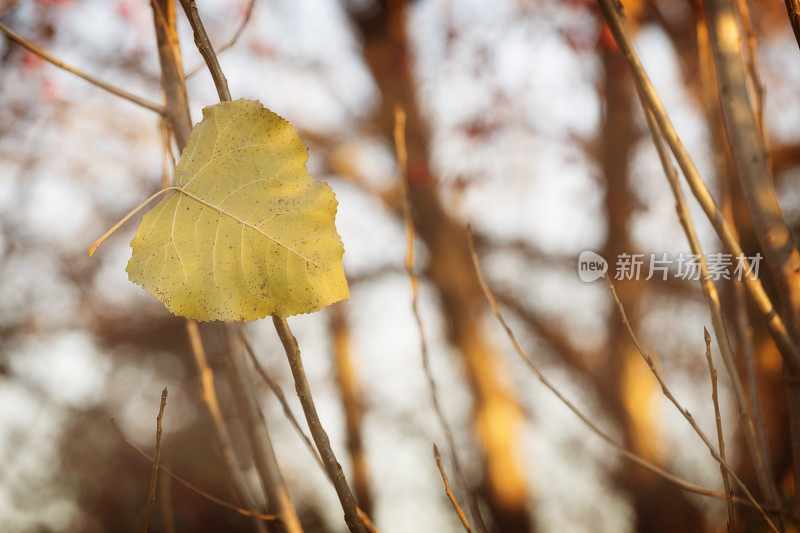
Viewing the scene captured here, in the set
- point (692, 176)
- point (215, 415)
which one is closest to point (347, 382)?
point (215, 415)

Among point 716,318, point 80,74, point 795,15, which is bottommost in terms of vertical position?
point 716,318

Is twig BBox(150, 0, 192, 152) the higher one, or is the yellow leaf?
twig BBox(150, 0, 192, 152)

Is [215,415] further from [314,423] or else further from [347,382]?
[347,382]

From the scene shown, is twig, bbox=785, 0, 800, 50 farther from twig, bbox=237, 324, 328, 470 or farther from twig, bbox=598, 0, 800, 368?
twig, bbox=237, 324, 328, 470

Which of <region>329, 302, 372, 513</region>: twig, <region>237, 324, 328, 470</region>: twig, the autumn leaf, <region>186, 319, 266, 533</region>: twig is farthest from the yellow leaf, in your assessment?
<region>329, 302, 372, 513</region>: twig

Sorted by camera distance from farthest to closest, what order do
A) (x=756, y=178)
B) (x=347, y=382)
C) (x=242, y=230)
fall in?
1. (x=347, y=382)
2. (x=756, y=178)
3. (x=242, y=230)

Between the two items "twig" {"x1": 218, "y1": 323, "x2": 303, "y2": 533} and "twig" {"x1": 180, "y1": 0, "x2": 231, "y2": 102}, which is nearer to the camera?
"twig" {"x1": 180, "y1": 0, "x2": 231, "y2": 102}
